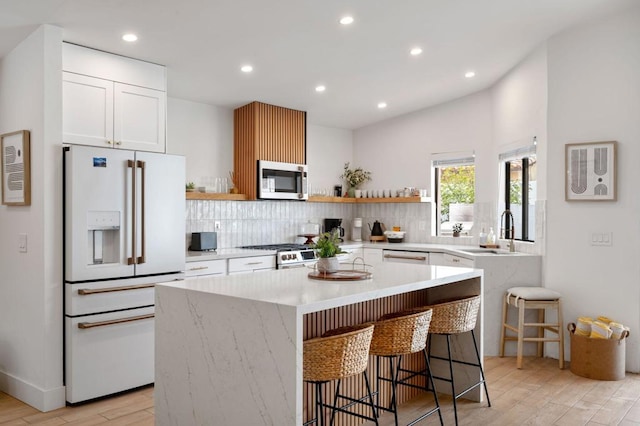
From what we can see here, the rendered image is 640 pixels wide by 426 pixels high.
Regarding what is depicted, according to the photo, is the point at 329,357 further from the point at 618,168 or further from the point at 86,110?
the point at 618,168

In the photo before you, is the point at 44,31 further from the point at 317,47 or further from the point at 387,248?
the point at 387,248

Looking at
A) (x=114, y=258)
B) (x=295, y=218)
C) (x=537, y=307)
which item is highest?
(x=295, y=218)

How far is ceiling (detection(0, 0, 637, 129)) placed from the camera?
3506 millimetres

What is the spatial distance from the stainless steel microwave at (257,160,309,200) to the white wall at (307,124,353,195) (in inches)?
27.2

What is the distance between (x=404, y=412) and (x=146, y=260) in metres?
2.23

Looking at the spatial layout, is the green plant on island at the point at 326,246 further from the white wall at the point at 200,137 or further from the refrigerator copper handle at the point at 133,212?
the white wall at the point at 200,137

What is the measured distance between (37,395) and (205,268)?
1.67 m

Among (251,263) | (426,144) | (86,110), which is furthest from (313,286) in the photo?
(426,144)

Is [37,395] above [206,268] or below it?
below

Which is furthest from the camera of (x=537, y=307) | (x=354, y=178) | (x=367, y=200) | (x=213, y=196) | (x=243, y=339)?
(x=354, y=178)

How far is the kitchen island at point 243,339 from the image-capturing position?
7.00ft

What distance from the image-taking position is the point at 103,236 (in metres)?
3.84

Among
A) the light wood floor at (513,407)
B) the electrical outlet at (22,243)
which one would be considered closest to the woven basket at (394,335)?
the light wood floor at (513,407)

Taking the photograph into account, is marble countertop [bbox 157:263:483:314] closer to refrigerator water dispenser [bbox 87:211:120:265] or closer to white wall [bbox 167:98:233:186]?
refrigerator water dispenser [bbox 87:211:120:265]
